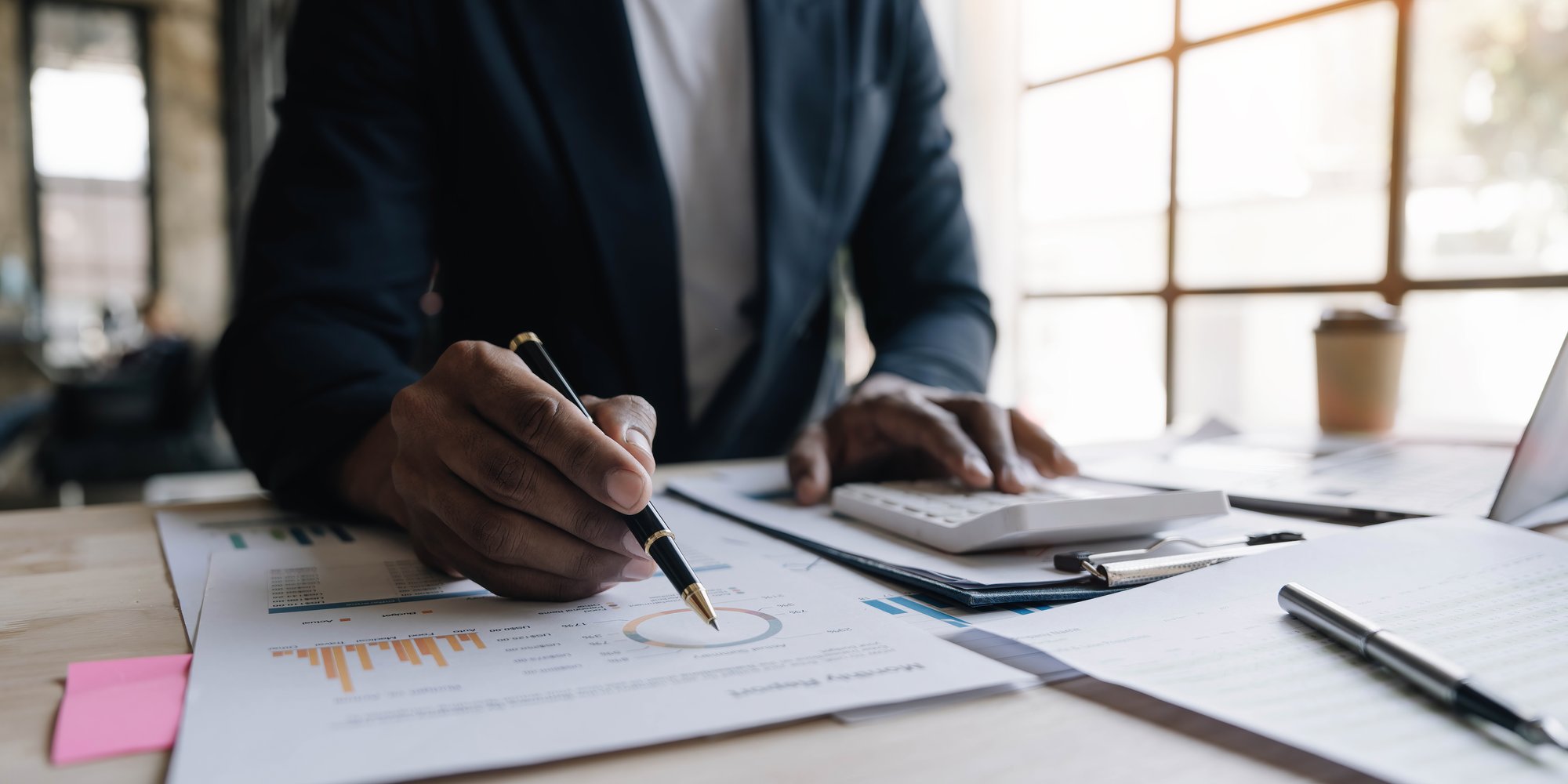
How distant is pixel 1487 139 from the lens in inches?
53.2

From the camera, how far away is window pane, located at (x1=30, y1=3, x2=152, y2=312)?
252 inches

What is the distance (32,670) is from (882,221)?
100 cm

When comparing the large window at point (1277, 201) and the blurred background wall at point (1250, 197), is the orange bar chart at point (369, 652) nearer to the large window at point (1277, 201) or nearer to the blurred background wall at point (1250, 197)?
the blurred background wall at point (1250, 197)

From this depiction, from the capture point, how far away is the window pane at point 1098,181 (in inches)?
71.3

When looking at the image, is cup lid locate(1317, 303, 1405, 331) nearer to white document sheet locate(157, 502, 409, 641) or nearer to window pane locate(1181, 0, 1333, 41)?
window pane locate(1181, 0, 1333, 41)

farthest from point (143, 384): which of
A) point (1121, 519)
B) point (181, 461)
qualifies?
point (1121, 519)

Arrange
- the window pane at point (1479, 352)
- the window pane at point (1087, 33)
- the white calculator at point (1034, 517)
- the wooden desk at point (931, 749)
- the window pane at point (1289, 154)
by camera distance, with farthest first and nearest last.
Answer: the window pane at point (1087, 33), the window pane at point (1289, 154), the window pane at point (1479, 352), the white calculator at point (1034, 517), the wooden desk at point (931, 749)

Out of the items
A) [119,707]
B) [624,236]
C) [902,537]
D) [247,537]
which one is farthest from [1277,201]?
[119,707]

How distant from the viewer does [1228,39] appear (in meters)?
1.62

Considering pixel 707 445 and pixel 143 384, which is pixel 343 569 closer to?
pixel 707 445

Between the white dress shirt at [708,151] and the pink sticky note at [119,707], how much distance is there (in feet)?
2.40

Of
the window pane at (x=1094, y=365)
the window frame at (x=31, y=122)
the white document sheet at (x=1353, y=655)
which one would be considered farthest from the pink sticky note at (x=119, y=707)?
the window frame at (x=31, y=122)

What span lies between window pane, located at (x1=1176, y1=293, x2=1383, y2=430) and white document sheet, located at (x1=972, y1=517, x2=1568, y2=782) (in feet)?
3.63

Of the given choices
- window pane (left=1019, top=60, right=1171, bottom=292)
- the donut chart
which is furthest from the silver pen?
window pane (left=1019, top=60, right=1171, bottom=292)
